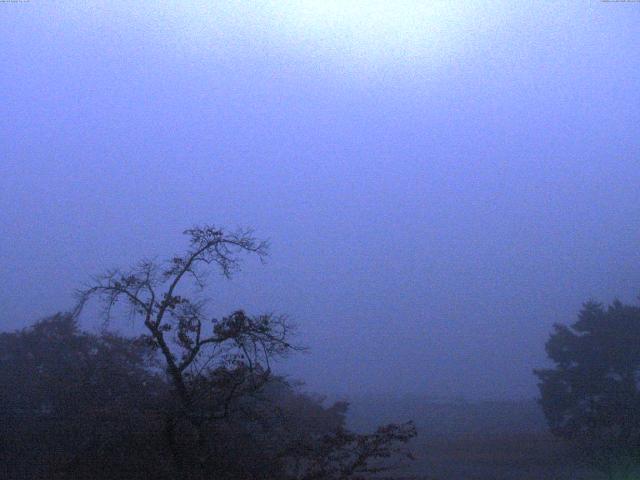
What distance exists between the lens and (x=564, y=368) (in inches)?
1490

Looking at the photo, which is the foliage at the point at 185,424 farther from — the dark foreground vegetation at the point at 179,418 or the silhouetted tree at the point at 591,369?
the silhouetted tree at the point at 591,369

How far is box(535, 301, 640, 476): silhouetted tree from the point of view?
33.8 m

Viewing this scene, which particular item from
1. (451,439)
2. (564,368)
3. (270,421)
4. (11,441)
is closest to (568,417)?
(564,368)

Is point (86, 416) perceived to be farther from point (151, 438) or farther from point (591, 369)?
point (591, 369)

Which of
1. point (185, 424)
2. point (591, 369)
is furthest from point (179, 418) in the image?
point (591, 369)

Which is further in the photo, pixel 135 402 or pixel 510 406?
pixel 510 406

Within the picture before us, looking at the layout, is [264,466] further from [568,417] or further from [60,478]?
[568,417]

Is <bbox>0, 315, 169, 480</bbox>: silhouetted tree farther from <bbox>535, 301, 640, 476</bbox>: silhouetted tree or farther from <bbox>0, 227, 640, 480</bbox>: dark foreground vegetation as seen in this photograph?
<bbox>535, 301, 640, 476</bbox>: silhouetted tree

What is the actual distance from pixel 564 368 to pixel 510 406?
1178 inches

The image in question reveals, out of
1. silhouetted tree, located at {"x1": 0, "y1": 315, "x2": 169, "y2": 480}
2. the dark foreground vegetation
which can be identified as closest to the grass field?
the dark foreground vegetation

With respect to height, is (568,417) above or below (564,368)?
below

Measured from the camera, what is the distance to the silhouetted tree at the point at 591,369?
1332 inches

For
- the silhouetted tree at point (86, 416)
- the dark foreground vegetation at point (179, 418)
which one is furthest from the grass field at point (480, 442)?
the silhouetted tree at point (86, 416)

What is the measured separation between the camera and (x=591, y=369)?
36094mm
